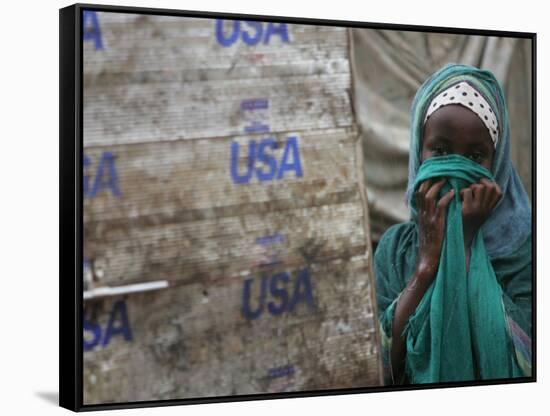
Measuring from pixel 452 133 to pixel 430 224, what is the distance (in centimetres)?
47

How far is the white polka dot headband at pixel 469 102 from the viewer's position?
642 cm

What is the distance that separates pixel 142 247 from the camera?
5.69 metres

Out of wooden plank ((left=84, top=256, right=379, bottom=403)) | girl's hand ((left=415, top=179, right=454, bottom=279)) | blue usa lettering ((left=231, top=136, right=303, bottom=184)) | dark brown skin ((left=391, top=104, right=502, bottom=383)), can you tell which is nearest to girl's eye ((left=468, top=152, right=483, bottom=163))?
dark brown skin ((left=391, top=104, right=502, bottom=383))

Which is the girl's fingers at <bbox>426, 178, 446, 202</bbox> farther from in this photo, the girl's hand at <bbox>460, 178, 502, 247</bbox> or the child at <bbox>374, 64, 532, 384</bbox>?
the girl's hand at <bbox>460, 178, 502, 247</bbox>

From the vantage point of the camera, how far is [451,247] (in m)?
6.41

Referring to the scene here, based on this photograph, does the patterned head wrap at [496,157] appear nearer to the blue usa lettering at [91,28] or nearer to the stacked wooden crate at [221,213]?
the stacked wooden crate at [221,213]

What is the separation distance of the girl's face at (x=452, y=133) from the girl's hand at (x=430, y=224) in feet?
0.54

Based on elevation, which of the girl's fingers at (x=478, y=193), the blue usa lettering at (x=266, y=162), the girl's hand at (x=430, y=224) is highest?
the blue usa lettering at (x=266, y=162)

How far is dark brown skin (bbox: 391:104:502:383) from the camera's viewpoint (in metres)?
6.34

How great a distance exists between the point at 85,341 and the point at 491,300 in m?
2.14

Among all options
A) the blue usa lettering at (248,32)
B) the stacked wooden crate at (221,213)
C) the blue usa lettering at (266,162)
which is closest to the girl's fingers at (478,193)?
the stacked wooden crate at (221,213)

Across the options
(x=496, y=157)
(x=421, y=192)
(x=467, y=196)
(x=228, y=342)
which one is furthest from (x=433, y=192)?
(x=228, y=342)

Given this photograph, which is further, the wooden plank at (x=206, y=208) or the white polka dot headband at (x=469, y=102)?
the white polka dot headband at (x=469, y=102)

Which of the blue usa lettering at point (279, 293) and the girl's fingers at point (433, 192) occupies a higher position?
the girl's fingers at point (433, 192)
